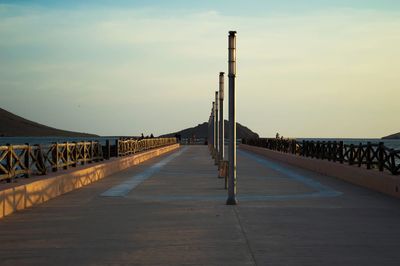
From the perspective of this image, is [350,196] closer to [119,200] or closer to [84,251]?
[119,200]

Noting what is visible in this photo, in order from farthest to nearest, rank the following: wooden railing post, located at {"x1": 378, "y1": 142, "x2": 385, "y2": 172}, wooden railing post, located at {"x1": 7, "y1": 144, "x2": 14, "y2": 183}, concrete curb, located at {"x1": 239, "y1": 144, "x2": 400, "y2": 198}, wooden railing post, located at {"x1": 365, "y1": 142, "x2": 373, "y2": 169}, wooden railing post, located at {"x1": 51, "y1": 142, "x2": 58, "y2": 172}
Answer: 1. wooden railing post, located at {"x1": 365, "y1": 142, "x2": 373, "y2": 169}
2. wooden railing post, located at {"x1": 378, "y1": 142, "x2": 385, "y2": 172}
3. wooden railing post, located at {"x1": 51, "y1": 142, "x2": 58, "y2": 172}
4. concrete curb, located at {"x1": 239, "y1": 144, "x2": 400, "y2": 198}
5. wooden railing post, located at {"x1": 7, "y1": 144, "x2": 14, "y2": 183}

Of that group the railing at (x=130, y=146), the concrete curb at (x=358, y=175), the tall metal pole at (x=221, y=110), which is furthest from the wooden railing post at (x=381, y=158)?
the railing at (x=130, y=146)

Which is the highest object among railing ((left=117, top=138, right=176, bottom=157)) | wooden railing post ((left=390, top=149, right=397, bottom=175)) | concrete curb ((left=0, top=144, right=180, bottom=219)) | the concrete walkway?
railing ((left=117, top=138, right=176, bottom=157))

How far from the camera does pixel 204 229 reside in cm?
1065

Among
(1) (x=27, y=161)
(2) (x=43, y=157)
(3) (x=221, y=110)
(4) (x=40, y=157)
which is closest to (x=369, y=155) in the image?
(2) (x=43, y=157)

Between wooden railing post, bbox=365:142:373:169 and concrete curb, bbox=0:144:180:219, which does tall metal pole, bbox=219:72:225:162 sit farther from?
wooden railing post, bbox=365:142:373:169

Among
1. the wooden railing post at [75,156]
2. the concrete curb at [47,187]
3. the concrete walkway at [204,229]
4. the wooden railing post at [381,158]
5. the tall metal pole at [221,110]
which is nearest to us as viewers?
the concrete walkway at [204,229]

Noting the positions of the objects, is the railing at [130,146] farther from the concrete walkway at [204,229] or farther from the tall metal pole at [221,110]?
the concrete walkway at [204,229]

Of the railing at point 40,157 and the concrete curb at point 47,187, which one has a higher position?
the railing at point 40,157

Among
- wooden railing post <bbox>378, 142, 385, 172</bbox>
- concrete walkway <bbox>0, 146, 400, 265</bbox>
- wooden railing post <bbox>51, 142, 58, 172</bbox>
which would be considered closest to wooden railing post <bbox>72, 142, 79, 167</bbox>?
wooden railing post <bbox>51, 142, 58, 172</bbox>

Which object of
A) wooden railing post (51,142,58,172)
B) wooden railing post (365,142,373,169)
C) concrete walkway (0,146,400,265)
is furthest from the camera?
wooden railing post (365,142,373,169)

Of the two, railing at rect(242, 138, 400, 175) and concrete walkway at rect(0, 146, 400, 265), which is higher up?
railing at rect(242, 138, 400, 175)

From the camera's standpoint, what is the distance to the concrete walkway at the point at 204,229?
834cm

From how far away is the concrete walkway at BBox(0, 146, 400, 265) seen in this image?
8.34m
